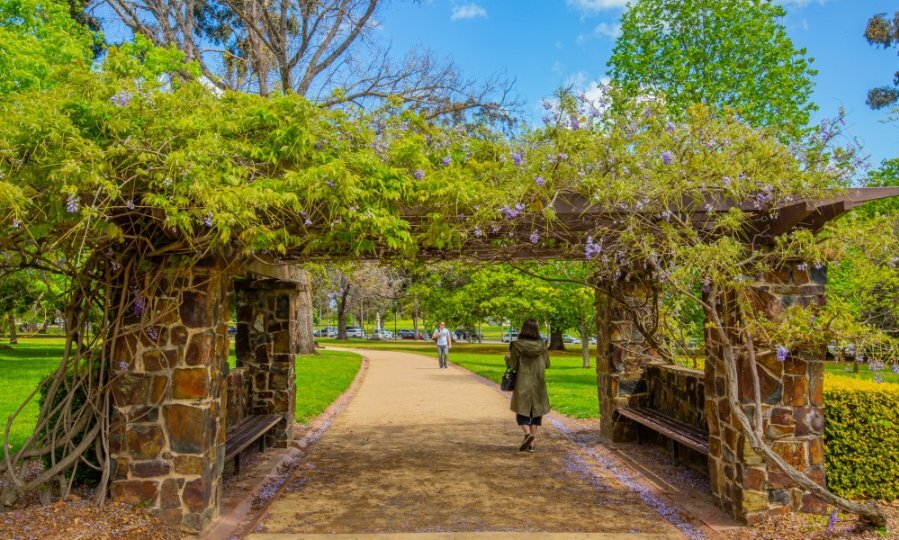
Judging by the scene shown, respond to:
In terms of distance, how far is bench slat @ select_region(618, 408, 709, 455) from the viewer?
22.5 feet

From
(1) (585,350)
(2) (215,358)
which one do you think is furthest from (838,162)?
(1) (585,350)

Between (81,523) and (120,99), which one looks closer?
(120,99)

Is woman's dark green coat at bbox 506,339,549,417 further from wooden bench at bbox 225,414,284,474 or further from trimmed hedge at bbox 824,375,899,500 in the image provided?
trimmed hedge at bbox 824,375,899,500

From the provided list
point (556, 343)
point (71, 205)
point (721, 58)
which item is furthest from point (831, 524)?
point (556, 343)

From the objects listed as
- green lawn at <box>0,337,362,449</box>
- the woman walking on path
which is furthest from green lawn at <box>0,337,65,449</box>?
the woman walking on path

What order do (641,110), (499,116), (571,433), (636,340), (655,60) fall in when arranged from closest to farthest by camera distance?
1. (641,110)
2. (636,340)
3. (571,433)
4. (499,116)
5. (655,60)

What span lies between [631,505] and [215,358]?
4.06 metres

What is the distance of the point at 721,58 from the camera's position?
1755cm

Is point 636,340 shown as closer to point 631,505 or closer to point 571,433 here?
point 571,433

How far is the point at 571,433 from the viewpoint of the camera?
10.4 m

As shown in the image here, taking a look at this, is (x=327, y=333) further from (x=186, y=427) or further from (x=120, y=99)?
(x=120, y=99)

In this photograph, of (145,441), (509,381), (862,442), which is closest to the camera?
(145,441)

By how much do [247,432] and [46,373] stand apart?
31.2 ft

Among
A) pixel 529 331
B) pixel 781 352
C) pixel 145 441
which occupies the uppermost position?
pixel 529 331
